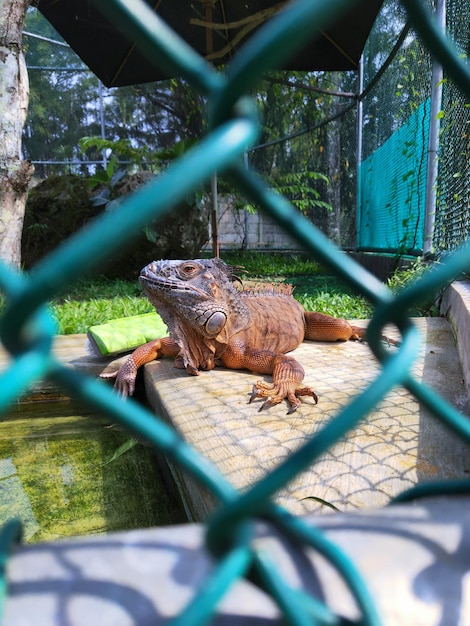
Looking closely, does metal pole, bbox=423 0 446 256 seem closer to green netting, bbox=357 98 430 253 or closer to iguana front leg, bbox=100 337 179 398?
green netting, bbox=357 98 430 253

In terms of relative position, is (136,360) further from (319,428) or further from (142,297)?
(142,297)

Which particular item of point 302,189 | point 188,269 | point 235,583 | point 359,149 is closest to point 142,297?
point 188,269

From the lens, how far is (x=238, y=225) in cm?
1405

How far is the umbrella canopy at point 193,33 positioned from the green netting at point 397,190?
5.09ft

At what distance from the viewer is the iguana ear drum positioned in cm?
274

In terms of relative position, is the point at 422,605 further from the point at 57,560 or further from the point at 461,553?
the point at 57,560

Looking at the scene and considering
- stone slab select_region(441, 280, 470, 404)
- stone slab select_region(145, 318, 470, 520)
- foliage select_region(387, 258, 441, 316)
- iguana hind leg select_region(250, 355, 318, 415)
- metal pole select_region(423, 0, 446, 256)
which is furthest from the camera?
metal pole select_region(423, 0, 446, 256)

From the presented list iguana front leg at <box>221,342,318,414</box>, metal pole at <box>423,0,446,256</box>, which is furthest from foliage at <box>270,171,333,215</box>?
iguana front leg at <box>221,342,318,414</box>

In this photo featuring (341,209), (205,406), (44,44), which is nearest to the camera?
(205,406)

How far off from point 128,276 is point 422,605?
8342 mm

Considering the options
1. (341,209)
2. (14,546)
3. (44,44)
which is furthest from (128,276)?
(44,44)

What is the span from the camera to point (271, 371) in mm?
2746

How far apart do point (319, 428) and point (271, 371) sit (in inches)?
37.6

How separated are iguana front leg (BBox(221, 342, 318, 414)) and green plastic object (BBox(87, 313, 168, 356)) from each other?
0.59 metres
